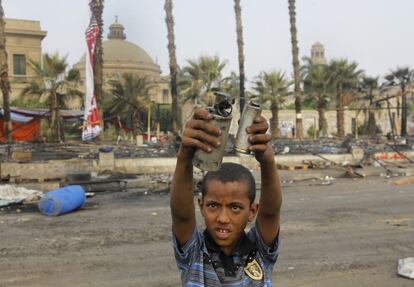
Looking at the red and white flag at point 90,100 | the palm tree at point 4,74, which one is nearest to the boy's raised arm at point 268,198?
the red and white flag at point 90,100

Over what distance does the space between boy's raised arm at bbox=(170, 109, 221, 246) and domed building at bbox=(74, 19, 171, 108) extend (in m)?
58.3

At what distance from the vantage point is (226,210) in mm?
1980

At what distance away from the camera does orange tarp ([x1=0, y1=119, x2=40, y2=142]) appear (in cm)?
2933

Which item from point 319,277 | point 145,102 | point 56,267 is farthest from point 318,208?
point 145,102

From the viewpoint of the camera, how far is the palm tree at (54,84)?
1081 inches

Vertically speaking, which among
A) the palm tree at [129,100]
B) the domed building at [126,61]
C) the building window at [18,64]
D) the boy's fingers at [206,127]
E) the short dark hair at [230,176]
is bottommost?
the short dark hair at [230,176]

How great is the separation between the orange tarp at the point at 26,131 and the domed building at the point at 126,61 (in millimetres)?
30450

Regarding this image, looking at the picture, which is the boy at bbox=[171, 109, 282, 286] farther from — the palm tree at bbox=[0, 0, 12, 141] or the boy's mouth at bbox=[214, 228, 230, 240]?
the palm tree at bbox=[0, 0, 12, 141]

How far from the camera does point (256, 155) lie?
182 cm

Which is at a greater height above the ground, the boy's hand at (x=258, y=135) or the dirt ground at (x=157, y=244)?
the boy's hand at (x=258, y=135)

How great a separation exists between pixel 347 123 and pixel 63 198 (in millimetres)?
42438

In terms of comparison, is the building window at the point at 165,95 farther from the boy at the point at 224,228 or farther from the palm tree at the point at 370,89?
the boy at the point at 224,228

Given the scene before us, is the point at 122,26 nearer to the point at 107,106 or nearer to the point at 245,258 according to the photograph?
the point at 107,106

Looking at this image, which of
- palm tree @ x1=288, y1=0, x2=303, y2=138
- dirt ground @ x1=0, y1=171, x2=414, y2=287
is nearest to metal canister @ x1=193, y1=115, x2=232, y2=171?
dirt ground @ x1=0, y1=171, x2=414, y2=287
